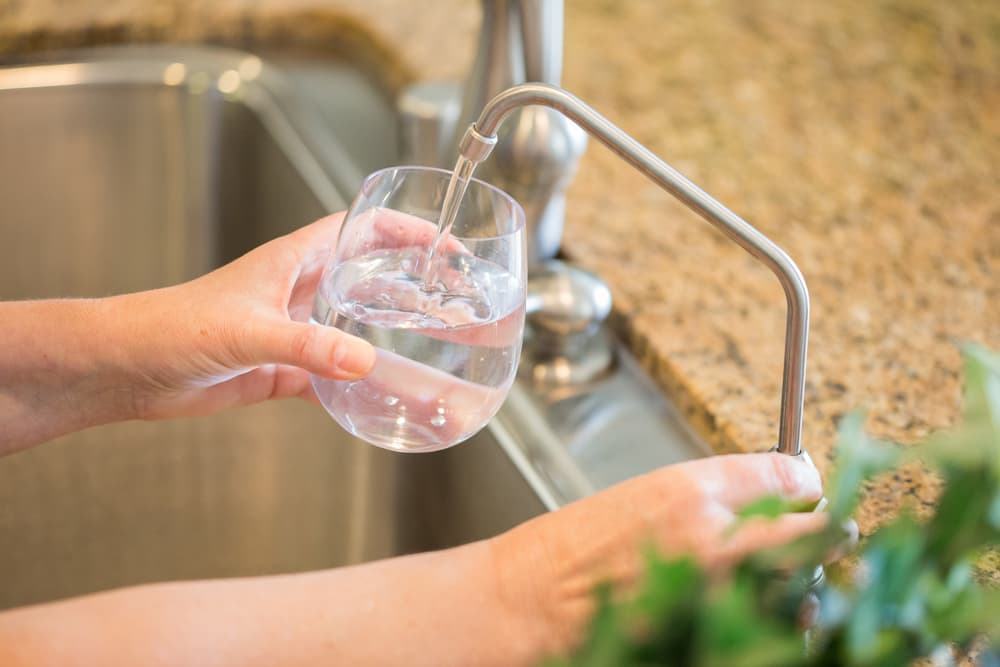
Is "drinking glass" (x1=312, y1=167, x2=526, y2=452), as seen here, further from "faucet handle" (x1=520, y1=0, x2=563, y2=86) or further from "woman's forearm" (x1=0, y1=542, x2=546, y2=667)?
"faucet handle" (x1=520, y1=0, x2=563, y2=86)

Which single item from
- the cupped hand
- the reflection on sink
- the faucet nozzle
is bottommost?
the reflection on sink

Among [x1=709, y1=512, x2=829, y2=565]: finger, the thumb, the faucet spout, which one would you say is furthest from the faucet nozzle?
[x1=709, y1=512, x2=829, y2=565]: finger

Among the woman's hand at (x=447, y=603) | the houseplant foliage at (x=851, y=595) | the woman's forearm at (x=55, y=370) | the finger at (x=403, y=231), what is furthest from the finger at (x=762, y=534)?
the woman's forearm at (x=55, y=370)

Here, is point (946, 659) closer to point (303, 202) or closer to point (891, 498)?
point (891, 498)

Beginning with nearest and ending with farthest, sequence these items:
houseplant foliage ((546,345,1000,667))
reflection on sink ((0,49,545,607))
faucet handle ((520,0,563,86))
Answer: houseplant foliage ((546,345,1000,667)), faucet handle ((520,0,563,86)), reflection on sink ((0,49,545,607))

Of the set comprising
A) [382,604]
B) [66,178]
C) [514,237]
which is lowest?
[66,178]

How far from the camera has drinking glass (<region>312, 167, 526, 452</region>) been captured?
56 centimetres

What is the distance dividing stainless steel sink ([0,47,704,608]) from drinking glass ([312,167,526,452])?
0.20m

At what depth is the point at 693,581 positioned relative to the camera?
300 mm

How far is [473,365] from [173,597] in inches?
7.1

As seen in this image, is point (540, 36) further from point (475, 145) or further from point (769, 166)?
point (769, 166)

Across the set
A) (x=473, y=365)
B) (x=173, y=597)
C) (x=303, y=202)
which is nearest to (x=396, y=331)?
(x=473, y=365)

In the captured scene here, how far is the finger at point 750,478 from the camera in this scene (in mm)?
505

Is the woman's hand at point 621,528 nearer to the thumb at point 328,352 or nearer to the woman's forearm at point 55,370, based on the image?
the thumb at point 328,352
